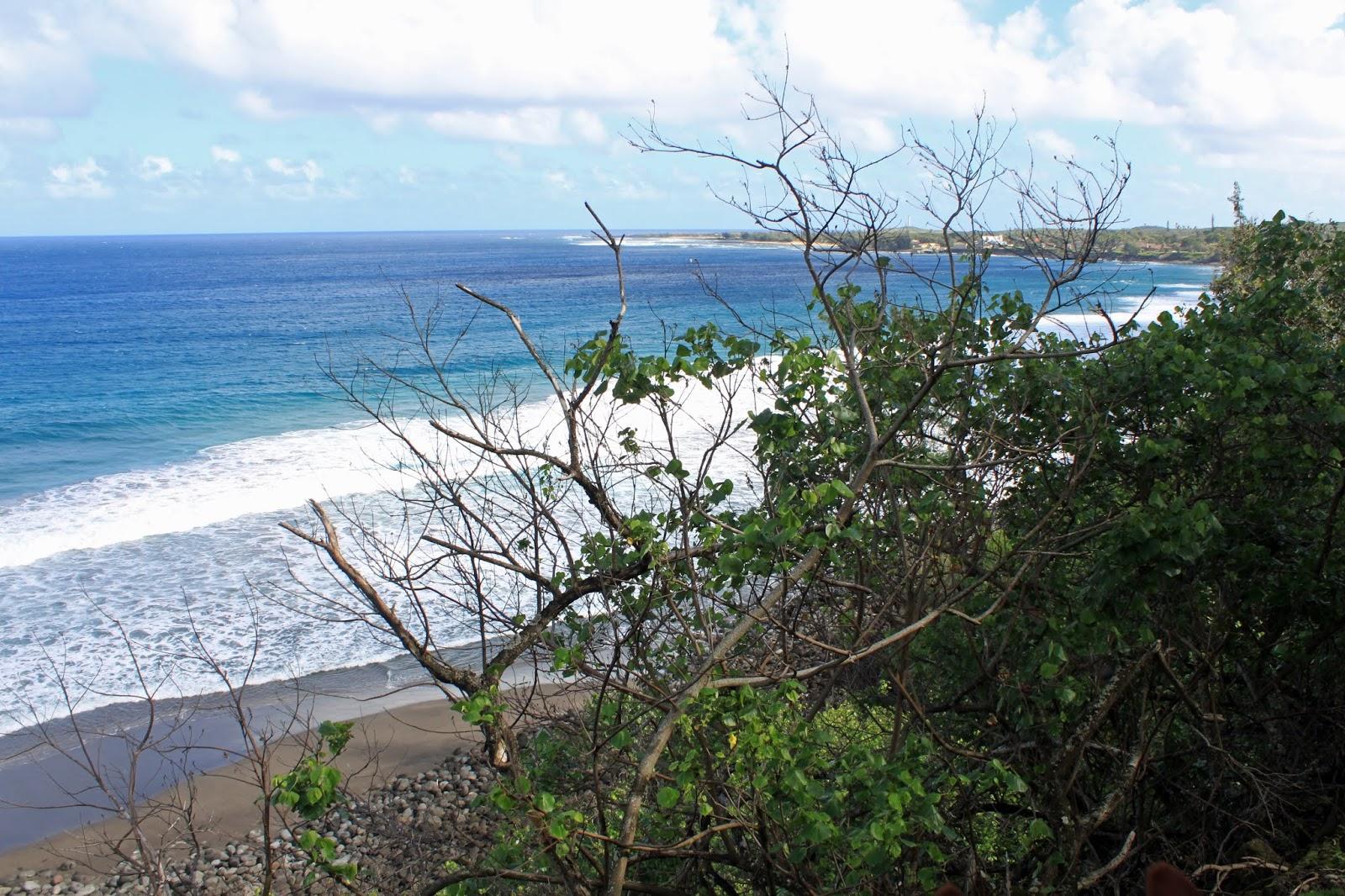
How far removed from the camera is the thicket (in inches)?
134

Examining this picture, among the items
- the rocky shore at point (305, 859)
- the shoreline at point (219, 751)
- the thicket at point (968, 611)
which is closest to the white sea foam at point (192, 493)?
the shoreline at point (219, 751)

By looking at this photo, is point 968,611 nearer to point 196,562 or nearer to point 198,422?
point 196,562

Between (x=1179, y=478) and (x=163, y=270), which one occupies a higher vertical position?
(x=1179, y=478)

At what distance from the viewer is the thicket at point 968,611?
11.2 feet

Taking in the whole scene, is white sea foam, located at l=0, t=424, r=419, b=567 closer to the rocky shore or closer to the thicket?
the rocky shore

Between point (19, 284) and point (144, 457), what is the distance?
7258 cm

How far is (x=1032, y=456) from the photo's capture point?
15.1 feet

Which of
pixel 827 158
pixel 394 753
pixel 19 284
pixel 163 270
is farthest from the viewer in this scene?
pixel 163 270

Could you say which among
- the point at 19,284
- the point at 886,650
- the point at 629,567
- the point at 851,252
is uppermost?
the point at 851,252

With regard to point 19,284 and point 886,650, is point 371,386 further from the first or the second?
point 19,284

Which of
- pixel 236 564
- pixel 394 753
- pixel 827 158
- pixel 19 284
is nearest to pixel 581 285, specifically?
pixel 19 284

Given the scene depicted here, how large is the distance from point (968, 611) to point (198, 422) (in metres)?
29.1

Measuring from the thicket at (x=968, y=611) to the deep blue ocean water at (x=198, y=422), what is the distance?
812mm

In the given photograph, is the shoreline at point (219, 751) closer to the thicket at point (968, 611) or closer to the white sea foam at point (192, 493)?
the white sea foam at point (192, 493)
